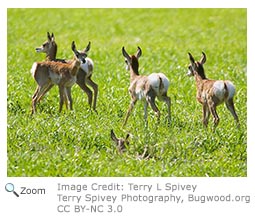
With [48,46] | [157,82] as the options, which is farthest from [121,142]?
[48,46]

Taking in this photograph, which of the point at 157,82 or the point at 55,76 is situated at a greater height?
the point at 55,76

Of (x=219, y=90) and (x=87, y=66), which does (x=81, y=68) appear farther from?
(x=219, y=90)

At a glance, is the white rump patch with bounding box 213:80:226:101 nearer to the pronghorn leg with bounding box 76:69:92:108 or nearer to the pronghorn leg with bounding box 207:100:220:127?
the pronghorn leg with bounding box 207:100:220:127

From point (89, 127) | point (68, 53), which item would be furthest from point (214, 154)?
point (68, 53)

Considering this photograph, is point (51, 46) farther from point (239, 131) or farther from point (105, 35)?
point (105, 35)

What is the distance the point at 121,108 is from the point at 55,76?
1.05m

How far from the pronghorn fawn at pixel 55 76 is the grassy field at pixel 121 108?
0.80 feet

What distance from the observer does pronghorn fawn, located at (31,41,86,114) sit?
12.7 metres

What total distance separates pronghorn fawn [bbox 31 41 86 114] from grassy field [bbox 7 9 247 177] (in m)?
0.24

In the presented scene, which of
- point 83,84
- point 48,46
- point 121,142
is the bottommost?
point 121,142

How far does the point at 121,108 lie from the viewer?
41.6 ft
